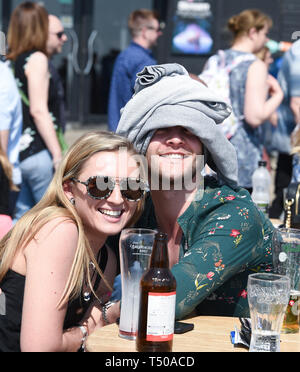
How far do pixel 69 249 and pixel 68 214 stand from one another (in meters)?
0.15

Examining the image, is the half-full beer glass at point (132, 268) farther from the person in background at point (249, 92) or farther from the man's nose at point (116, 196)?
the person in background at point (249, 92)

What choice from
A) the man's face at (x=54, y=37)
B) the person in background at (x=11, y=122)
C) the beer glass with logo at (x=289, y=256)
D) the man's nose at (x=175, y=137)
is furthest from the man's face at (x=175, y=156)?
the man's face at (x=54, y=37)

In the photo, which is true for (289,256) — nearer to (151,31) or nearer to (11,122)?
(11,122)

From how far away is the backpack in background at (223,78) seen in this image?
5.25 m

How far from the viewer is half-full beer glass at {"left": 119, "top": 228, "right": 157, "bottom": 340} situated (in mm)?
2213

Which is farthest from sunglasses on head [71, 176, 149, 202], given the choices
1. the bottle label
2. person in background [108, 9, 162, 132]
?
person in background [108, 9, 162, 132]

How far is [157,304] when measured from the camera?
2.00 metres

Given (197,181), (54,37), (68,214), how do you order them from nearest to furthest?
(68,214) → (197,181) → (54,37)

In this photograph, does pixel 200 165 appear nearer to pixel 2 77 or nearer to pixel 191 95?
pixel 191 95

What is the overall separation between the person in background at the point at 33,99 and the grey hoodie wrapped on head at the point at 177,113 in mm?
2435

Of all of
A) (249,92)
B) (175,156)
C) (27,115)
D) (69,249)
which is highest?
(249,92)

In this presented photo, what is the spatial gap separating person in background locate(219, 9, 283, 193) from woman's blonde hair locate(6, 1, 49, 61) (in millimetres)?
1486

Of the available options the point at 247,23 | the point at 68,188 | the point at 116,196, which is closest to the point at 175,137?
the point at 116,196
